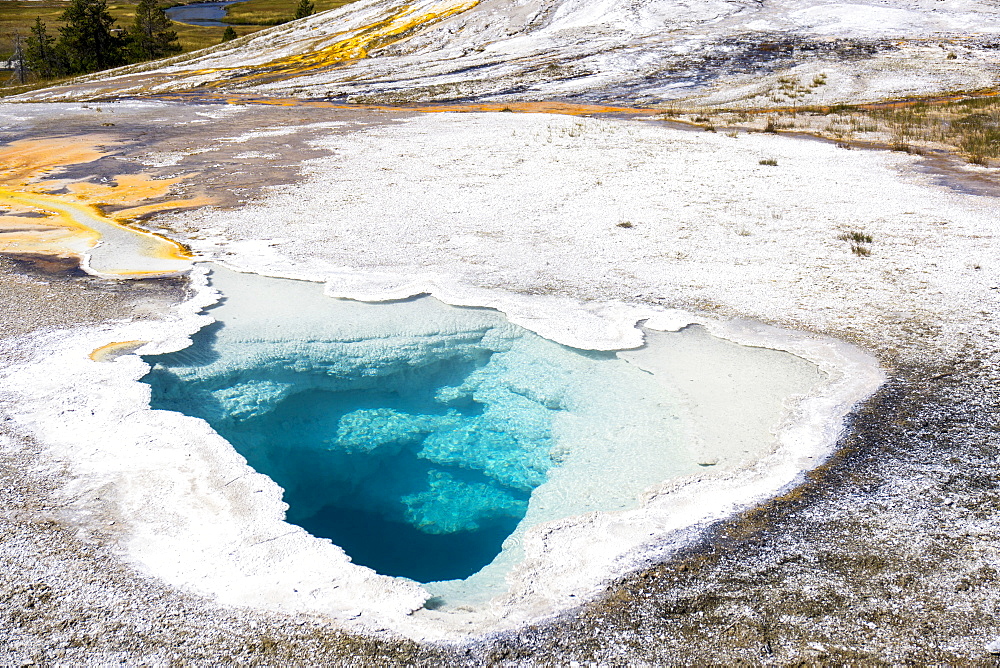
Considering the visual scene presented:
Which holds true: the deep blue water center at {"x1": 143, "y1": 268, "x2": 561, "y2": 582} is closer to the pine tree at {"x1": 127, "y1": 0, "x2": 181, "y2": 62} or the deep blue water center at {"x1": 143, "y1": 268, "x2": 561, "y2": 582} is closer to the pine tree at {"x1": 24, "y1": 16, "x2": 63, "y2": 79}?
the pine tree at {"x1": 127, "y1": 0, "x2": 181, "y2": 62}

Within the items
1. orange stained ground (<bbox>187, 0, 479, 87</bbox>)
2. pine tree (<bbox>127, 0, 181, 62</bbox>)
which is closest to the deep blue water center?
orange stained ground (<bbox>187, 0, 479, 87</bbox>)

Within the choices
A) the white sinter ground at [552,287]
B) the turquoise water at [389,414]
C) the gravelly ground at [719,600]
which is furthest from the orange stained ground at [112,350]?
the gravelly ground at [719,600]

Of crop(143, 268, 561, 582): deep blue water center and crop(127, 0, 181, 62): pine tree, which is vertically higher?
crop(127, 0, 181, 62): pine tree

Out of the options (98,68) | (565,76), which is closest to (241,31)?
(98,68)

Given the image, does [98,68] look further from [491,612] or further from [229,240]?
[491,612]

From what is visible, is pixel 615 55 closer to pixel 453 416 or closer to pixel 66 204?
pixel 66 204

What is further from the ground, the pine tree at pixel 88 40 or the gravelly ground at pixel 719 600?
the pine tree at pixel 88 40

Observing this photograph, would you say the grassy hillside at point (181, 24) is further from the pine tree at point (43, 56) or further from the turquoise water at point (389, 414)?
the turquoise water at point (389, 414)
